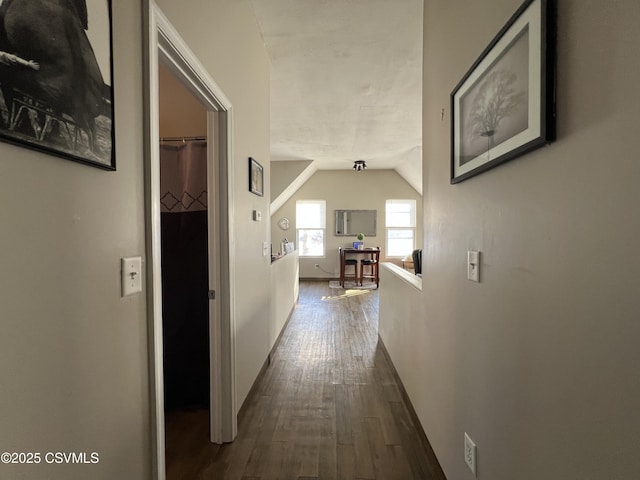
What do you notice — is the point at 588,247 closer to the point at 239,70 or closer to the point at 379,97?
the point at 239,70

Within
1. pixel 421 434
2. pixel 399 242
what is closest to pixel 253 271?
pixel 421 434

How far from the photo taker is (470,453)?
3.74 ft

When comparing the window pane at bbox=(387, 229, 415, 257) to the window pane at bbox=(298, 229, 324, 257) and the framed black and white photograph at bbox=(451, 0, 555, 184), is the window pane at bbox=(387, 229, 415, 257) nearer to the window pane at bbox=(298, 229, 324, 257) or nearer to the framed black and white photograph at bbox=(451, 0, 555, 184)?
the window pane at bbox=(298, 229, 324, 257)

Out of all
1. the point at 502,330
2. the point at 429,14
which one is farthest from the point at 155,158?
the point at 429,14

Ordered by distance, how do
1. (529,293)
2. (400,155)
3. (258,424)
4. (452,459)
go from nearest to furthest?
1. (529,293)
2. (452,459)
3. (258,424)
4. (400,155)

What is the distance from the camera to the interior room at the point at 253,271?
57 centimetres

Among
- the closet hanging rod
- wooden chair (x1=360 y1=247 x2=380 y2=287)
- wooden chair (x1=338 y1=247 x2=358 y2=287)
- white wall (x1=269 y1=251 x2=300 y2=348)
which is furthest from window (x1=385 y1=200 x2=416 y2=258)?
the closet hanging rod

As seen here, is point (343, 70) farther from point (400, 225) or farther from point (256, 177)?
point (400, 225)

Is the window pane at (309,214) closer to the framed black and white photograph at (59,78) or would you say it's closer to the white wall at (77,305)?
the white wall at (77,305)

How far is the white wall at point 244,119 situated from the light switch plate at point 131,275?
34.9 inches

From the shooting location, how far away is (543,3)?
2.30 ft

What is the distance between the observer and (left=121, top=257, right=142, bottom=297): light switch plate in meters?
A: 0.85

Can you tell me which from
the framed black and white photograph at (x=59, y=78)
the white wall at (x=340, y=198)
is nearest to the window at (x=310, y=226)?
the white wall at (x=340, y=198)

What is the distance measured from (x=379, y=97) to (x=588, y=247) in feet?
10.7
